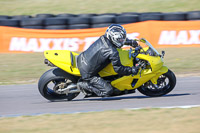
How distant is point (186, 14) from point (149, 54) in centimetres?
897

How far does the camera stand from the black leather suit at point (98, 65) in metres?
6.59

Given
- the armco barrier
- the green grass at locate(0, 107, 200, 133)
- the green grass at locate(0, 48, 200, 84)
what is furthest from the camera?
the armco barrier

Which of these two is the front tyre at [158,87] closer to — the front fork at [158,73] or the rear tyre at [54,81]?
the front fork at [158,73]

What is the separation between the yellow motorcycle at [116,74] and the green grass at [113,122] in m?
0.98

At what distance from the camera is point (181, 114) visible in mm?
5648

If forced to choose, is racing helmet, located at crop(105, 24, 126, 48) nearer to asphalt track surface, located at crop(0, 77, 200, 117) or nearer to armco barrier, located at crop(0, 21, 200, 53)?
asphalt track surface, located at crop(0, 77, 200, 117)

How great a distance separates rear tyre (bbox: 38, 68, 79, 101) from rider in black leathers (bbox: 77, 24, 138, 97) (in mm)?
295

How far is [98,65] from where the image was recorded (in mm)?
6695

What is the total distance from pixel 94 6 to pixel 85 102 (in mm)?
16362

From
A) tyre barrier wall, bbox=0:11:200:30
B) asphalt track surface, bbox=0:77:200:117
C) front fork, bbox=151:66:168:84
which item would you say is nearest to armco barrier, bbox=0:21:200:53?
tyre barrier wall, bbox=0:11:200:30

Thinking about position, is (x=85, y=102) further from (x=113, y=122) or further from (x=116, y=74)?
(x=113, y=122)

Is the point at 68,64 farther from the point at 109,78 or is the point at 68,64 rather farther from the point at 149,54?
the point at 149,54

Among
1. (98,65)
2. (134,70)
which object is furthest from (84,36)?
(134,70)

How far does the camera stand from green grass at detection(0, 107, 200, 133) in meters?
4.92
